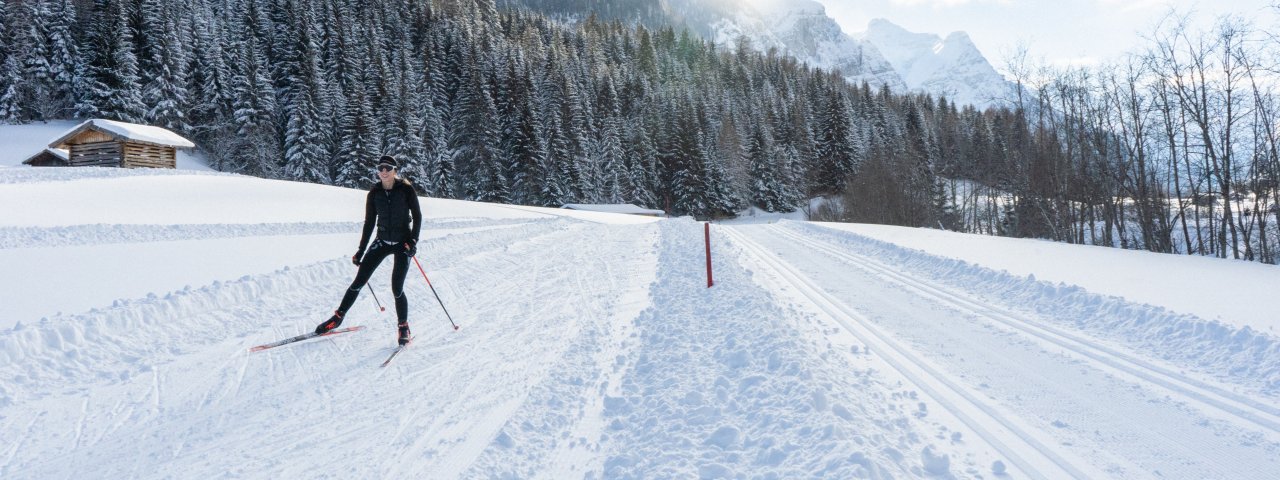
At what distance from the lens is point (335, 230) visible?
15.8 m

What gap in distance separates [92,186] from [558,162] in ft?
124

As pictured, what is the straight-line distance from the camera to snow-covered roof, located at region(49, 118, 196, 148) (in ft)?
98.0

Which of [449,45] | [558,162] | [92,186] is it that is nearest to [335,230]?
[92,186]

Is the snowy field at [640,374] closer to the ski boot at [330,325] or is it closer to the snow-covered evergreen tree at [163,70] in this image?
the ski boot at [330,325]

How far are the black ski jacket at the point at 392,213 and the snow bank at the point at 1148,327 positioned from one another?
7883 mm

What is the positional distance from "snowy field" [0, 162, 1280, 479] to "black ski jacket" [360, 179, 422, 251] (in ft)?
3.91

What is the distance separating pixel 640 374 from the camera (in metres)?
4.59

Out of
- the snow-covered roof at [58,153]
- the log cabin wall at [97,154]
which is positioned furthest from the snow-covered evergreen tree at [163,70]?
the log cabin wall at [97,154]

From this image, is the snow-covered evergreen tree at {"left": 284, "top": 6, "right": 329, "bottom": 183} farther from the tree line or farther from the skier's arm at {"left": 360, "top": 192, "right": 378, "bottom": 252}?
the skier's arm at {"left": 360, "top": 192, "right": 378, "bottom": 252}

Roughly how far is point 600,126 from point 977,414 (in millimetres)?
62286

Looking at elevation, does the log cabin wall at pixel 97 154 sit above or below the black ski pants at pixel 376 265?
above

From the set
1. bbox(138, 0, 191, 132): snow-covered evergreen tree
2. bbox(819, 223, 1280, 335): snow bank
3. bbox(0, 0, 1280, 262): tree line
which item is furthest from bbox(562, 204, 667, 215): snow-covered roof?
→ bbox(819, 223, 1280, 335): snow bank

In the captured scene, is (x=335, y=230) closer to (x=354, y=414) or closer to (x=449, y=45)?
(x=354, y=414)

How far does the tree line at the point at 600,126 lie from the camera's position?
886 inches
